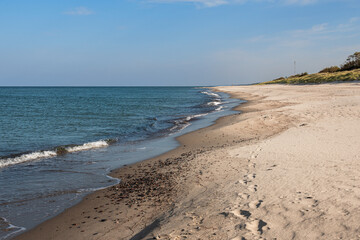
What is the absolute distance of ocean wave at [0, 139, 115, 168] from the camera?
1049cm

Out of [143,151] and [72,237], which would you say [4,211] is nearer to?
[72,237]

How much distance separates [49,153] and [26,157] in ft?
3.08

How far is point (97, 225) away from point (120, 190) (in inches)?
74.6

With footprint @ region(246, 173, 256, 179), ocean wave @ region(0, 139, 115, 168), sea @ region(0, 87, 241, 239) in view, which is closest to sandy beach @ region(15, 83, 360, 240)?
footprint @ region(246, 173, 256, 179)

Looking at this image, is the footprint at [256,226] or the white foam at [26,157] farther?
the white foam at [26,157]

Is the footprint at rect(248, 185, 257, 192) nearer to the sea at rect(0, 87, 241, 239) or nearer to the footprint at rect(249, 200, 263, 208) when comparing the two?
the footprint at rect(249, 200, 263, 208)

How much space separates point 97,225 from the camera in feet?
17.2

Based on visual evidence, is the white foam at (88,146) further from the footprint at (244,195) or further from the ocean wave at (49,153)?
the footprint at (244,195)

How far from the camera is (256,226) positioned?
4145 mm

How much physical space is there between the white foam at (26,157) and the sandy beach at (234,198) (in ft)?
14.3

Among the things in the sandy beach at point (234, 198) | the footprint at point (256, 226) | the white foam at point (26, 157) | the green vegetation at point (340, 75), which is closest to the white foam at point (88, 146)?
the white foam at point (26, 157)

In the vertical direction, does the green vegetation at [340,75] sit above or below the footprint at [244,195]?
above

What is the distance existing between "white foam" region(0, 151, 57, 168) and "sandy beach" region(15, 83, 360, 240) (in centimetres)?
435

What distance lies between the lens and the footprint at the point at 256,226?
4.01m
